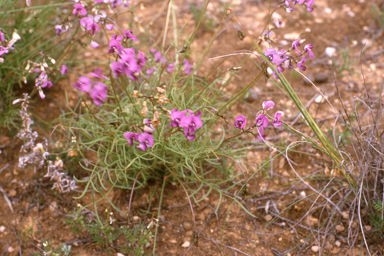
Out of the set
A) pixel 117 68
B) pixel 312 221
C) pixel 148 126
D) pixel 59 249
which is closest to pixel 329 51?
pixel 312 221

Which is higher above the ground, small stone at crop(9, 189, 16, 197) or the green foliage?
the green foliage

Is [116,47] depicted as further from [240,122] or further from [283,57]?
[283,57]

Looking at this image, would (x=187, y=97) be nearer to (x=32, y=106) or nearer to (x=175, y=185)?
(x=175, y=185)

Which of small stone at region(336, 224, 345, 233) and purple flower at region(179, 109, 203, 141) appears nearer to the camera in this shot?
purple flower at region(179, 109, 203, 141)

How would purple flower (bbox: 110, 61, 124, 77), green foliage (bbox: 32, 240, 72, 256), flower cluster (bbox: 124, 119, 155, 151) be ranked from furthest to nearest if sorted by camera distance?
1. green foliage (bbox: 32, 240, 72, 256)
2. flower cluster (bbox: 124, 119, 155, 151)
3. purple flower (bbox: 110, 61, 124, 77)

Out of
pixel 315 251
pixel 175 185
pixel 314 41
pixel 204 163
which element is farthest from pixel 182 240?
pixel 314 41

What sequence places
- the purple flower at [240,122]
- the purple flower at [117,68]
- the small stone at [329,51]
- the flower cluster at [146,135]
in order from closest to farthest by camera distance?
1. the purple flower at [117,68]
2. the flower cluster at [146,135]
3. the purple flower at [240,122]
4. the small stone at [329,51]

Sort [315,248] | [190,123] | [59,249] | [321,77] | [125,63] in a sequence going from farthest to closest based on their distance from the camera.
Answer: [321,77]
[315,248]
[59,249]
[190,123]
[125,63]

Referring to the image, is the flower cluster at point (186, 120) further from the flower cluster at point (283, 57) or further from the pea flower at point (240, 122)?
the flower cluster at point (283, 57)

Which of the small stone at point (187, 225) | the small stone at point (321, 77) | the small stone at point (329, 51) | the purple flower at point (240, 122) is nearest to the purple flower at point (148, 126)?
the purple flower at point (240, 122)

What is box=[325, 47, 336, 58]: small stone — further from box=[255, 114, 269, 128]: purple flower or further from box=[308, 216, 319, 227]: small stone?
box=[255, 114, 269, 128]: purple flower

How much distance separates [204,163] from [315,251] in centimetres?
76

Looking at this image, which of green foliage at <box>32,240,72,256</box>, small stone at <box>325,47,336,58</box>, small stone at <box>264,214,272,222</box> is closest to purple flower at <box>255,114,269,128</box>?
small stone at <box>264,214,272,222</box>

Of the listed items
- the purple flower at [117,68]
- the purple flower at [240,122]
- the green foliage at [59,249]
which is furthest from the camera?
the green foliage at [59,249]
